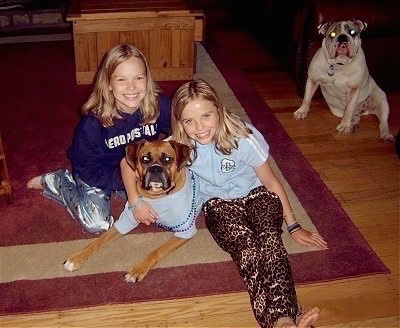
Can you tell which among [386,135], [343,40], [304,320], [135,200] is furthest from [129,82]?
[386,135]

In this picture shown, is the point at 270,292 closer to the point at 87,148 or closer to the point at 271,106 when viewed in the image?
the point at 87,148

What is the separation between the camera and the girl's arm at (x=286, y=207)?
9.18 feet

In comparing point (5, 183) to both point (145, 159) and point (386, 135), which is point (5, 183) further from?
point (386, 135)

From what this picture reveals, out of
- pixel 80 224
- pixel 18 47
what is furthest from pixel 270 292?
pixel 18 47

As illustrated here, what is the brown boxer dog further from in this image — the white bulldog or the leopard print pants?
the white bulldog

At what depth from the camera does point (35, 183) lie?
11.1 ft

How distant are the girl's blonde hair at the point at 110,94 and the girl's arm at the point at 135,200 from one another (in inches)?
11.4

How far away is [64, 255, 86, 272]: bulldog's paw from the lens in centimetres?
275

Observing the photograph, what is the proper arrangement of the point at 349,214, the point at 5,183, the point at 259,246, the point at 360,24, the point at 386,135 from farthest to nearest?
1. the point at 386,135
2. the point at 360,24
3. the point at 349,214
4. the point at 5,183
5. the point at 259,246

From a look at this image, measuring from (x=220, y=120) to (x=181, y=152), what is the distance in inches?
10.4

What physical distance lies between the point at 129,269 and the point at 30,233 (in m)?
0.69

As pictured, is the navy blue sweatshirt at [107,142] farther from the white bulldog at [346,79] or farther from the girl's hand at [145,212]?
the white bulldog at [346,79]

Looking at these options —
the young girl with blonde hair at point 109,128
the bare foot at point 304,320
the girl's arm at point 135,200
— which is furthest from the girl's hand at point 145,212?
the bare foot at point 304,320

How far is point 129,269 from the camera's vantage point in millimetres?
2764
